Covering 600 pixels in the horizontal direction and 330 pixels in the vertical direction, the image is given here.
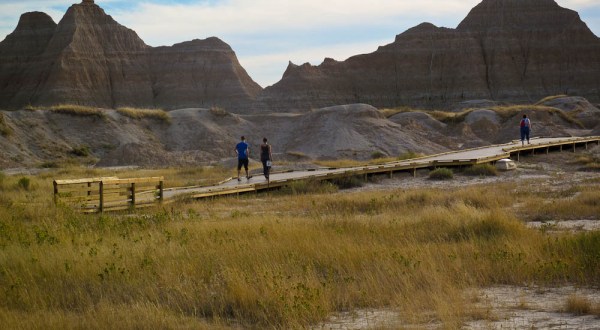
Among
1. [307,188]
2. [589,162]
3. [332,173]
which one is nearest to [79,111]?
[332,173]

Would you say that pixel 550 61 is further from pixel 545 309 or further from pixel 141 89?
pixel 545 309

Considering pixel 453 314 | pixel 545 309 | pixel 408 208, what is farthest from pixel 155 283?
pixel 408 208

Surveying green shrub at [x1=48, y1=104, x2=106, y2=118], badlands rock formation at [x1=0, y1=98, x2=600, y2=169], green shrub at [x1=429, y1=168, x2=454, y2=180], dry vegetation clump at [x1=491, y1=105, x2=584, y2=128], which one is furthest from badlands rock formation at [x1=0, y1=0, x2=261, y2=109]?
green shrub at [x1=429, y1=168, x2=454, y2=180]

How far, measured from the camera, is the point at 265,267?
30.5 feet

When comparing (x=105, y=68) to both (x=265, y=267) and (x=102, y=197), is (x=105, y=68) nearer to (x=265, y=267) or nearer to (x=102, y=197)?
(x=102, y=197)

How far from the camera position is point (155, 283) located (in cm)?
896

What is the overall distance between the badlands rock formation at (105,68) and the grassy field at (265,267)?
3493 inches

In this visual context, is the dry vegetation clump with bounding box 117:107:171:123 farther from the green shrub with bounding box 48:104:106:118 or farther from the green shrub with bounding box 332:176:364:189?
the green shrub with bounding box 332:176:364:189

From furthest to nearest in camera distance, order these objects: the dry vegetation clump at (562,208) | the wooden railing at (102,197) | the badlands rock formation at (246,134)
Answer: the badlands rock formation at (246,134), the wooden railing at (102,197), the dry vegetation clump at (562,208)

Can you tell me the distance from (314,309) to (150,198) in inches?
501

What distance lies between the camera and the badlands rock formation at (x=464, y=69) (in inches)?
3875

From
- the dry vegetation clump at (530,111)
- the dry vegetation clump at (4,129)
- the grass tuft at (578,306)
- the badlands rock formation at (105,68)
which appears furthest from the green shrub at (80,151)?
the grass tuft at (578,306)

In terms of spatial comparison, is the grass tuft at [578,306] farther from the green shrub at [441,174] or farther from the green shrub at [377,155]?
the green shrub at [377,155]

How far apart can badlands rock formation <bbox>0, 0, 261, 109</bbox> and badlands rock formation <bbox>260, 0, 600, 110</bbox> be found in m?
11.9
